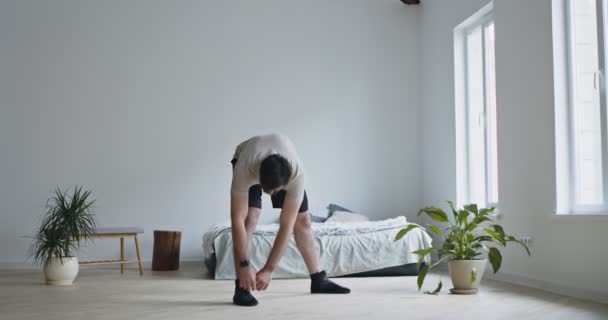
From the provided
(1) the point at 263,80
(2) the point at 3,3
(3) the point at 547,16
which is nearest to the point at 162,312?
(3) the point at 547,16

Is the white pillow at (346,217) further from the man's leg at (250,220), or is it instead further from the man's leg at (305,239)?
the man's leg at (250,220)

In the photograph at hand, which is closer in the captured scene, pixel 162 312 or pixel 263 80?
pixel 162 312

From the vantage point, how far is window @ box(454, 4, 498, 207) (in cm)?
608

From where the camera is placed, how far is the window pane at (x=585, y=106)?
14.6 feet

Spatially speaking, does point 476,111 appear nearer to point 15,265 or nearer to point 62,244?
point 62,244

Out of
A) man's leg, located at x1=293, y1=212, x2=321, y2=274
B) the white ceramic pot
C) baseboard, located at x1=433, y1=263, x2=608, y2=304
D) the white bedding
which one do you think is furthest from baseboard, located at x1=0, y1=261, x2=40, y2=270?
baseboard, located at x1=433, y1=263, x2=608, y2=304

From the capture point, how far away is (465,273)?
4473 millimetres

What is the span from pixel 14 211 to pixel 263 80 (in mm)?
2853

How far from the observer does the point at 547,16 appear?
4719 mm

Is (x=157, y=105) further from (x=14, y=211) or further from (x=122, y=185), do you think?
(x=14, y=211)

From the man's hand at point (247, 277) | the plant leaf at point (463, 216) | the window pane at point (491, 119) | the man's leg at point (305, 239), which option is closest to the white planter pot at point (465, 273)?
the plant leaf at point (463, 216)

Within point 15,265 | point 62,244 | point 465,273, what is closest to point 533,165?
point 465,273

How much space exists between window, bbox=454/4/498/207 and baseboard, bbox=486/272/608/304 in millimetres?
844

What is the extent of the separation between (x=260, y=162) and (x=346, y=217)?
3493mm
